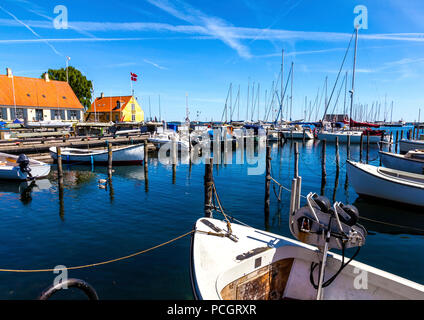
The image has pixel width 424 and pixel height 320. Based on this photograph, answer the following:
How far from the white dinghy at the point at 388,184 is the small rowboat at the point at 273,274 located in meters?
10.8

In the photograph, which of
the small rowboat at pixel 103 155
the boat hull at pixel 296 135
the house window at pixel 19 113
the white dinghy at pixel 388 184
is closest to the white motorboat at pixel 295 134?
the boat hull at pixel 296 135

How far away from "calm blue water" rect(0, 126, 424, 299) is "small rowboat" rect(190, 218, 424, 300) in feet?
7.54

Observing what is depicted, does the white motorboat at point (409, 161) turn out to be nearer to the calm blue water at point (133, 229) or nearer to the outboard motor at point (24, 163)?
the calm blue water at point (133, 229)

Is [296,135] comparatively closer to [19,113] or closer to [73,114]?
Answer: [73,114]

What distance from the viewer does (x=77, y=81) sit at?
62312mm

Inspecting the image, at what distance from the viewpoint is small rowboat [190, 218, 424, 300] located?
15.3 ft

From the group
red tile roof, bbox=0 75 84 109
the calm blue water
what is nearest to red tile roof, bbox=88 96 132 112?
red tile roof, bbox=0 75 84 109

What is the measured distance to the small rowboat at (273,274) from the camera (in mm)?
4676

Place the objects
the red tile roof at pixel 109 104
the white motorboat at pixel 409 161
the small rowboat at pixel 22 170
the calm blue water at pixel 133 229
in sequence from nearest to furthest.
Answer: the calm blue water at pixel 133 229 → the white motorboat at pixel 409 161 → the small rowboat at pixel 22 170 → the red tile roof at pixel 109 104

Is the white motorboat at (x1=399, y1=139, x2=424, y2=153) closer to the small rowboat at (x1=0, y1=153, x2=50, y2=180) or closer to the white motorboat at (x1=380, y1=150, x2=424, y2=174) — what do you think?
the white motorboat at (x1=380, y1=150, x2=424, y2=174)

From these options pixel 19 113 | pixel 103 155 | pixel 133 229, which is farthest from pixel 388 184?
pixel 19 113
